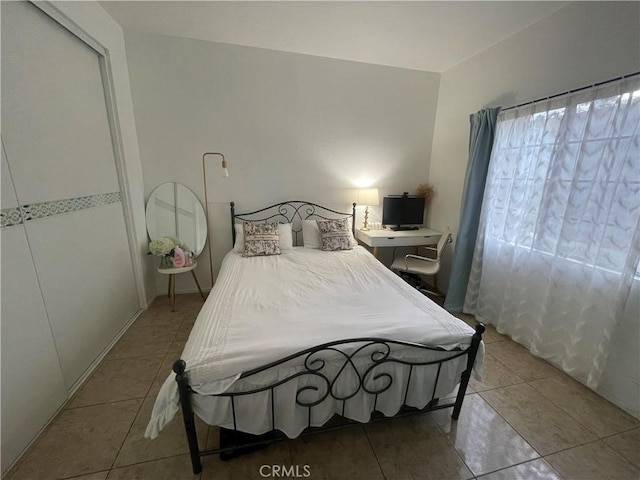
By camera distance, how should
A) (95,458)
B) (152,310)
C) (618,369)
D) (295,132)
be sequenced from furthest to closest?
(295,132), (152,310), (618,369), (95,458)

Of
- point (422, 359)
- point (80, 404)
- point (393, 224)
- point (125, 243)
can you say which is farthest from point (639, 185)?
point (125, 243)

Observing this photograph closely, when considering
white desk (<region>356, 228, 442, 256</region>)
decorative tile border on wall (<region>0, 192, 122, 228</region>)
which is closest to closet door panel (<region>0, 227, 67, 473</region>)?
decorative tile border on wall (<region>0, 192, 122, 228</region>)

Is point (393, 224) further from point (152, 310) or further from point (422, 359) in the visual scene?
point (152, 310)

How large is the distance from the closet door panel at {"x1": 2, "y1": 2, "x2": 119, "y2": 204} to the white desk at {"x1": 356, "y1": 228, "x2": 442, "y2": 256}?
2.59 metres

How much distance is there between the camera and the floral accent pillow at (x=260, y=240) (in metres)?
2.64

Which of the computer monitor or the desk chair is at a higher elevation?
the computer monitor

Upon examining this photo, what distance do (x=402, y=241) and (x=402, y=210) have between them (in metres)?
0.47

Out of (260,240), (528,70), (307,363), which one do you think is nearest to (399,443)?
(307,363)

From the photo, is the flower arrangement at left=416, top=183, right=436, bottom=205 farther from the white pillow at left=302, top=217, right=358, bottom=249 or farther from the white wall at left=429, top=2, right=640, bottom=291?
the white pillow at left=302, top=217, right=358, bottom=249

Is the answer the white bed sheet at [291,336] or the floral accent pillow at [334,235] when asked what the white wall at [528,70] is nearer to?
the floral accent pillow at [334,235]

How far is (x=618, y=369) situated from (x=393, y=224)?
220cm

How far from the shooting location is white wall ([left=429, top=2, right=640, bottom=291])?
5.24 ft

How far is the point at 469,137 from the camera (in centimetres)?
268

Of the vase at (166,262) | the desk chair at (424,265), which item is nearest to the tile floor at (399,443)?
the vase at (166,262)
